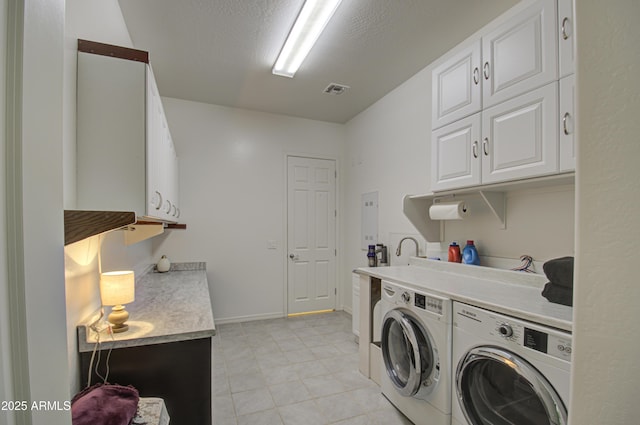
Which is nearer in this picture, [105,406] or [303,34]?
[105,406]

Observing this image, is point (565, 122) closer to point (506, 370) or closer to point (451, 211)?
point (451, 211)

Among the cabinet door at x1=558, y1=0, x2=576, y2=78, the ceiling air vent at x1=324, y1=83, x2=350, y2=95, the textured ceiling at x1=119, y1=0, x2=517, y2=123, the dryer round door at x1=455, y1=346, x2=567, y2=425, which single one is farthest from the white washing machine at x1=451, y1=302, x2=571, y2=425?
the ceiling air vent at x1=324, y1=83, x2=350, y2=95

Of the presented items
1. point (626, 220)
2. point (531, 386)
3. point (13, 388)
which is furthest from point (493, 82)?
point (13, 388)

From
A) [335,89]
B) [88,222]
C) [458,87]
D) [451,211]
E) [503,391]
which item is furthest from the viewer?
[335,89]

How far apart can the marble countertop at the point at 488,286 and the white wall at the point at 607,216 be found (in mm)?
884

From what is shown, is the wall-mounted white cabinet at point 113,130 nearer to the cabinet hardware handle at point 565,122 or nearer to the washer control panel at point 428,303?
the washer control panel at point 428,303

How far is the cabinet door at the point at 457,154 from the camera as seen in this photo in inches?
77.4

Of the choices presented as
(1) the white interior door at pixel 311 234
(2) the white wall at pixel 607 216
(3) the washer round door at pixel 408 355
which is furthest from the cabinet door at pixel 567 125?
(1) the white interior door at pixel 311 234

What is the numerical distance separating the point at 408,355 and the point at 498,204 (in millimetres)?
1210

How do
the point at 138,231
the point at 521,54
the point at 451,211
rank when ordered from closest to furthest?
the point at 521,54
the point at 451,211
the point at 138,231

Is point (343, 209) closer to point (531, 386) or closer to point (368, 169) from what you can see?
point (368, 169)

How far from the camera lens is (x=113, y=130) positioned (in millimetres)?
1426

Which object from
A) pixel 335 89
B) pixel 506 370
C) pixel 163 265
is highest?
pixel 335 89

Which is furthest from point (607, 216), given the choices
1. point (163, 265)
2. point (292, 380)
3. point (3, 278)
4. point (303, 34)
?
point (163, 265)
